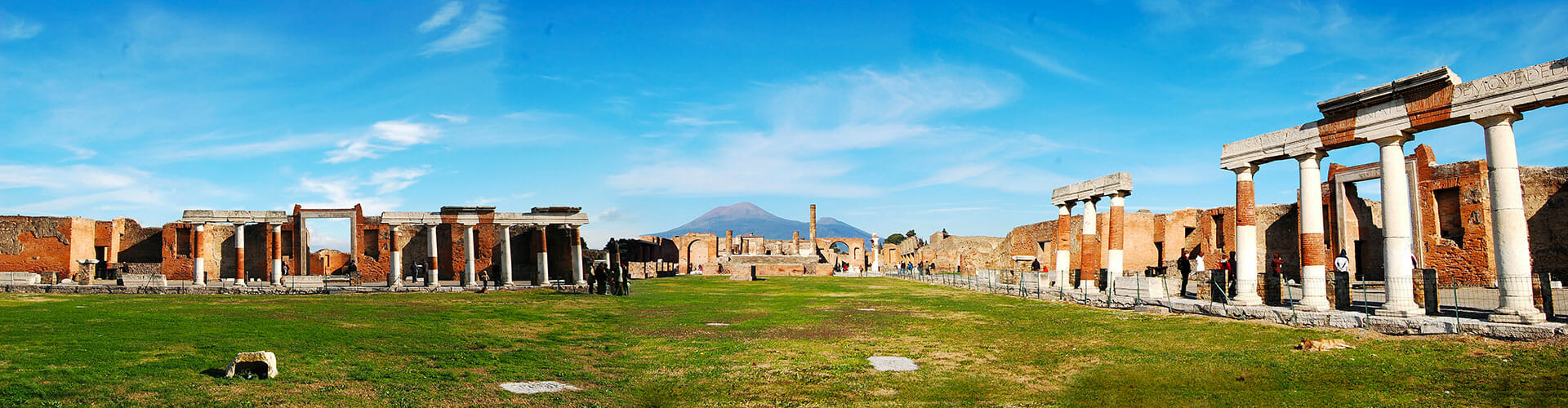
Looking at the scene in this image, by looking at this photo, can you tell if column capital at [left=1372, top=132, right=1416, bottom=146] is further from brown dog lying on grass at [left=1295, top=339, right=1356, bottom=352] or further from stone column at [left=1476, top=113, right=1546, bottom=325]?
brown dog lying on grass at [left=1295, top=339, right=1356, bottom=352]

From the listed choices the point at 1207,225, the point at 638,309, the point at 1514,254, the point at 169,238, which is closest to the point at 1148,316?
the point at 1514,254

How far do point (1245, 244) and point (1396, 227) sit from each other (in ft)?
12.2

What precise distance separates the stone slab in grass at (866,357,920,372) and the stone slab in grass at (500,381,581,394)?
3792 millimetres

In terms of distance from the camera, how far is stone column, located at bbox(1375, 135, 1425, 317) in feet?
53.7

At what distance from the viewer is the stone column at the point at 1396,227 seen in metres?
16.4

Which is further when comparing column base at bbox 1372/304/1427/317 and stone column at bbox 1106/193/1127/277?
stone column at bbox 1106/193/1127/277

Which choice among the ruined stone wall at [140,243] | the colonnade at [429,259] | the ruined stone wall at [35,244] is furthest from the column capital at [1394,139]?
the ruined stone wall at [140,243]

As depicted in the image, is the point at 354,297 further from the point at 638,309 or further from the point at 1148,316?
the point at 1148,316

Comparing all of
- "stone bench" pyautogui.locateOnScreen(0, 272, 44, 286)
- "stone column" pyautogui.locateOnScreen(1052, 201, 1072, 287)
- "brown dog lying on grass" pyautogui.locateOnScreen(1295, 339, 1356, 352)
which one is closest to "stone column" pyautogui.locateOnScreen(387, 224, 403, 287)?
"stone bench" pyautogui.locateOnScreen(0, 272, 44, 286)

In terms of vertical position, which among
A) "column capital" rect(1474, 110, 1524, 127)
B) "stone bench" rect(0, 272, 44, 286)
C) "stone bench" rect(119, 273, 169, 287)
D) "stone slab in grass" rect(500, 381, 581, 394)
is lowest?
"stone slab in grass" rect(500, 381, 581, 394)

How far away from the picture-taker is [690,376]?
10.3m

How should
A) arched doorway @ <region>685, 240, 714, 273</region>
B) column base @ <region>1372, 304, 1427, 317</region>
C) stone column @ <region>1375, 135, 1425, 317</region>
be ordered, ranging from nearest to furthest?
1. column base @ <region>1372, 304, 1427, 317</region>
2. stone column @ <region>1375, 135, 1425, 317</region>
3. arched doorway @ <region>685, 240, 714, 273</region>

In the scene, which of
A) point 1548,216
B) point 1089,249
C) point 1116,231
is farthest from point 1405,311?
point 1548,216

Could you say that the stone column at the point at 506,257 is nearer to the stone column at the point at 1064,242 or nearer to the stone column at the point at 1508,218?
the stone column at the point at 1064,242
